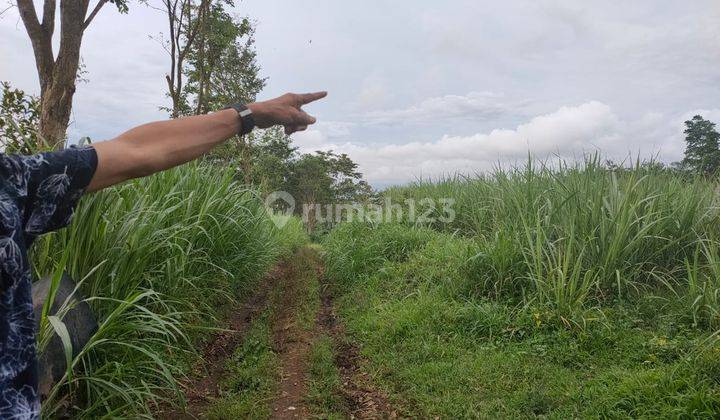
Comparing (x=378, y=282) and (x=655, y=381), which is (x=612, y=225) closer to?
(x=655, y=381)

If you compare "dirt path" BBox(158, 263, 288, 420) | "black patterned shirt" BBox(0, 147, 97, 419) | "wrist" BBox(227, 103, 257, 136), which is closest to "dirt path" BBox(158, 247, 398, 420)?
"dirt path" BBox(158, 263, 288, 420)

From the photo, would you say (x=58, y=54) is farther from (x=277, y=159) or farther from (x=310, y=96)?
(x=277, y=159)

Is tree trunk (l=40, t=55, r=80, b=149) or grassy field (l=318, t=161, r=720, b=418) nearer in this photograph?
grassy field (l=318, t=161, r=720, b=418)

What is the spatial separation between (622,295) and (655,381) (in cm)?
121

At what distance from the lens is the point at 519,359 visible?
9.43ft

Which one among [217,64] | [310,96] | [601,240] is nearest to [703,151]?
[601,240]

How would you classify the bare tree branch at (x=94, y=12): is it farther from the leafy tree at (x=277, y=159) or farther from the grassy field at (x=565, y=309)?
the leafy tree at (x=277, y=159)

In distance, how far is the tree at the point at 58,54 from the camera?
448 cm

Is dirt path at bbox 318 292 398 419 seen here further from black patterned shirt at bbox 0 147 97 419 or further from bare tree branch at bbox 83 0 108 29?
bare tree branch at bbox 83 0 108 29

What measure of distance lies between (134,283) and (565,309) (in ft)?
9.12

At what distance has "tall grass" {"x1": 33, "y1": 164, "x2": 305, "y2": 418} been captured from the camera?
200 cm

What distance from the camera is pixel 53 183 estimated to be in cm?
88

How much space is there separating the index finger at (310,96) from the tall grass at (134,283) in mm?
1265

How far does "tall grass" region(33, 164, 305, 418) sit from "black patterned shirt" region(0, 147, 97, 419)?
1.17 meters
